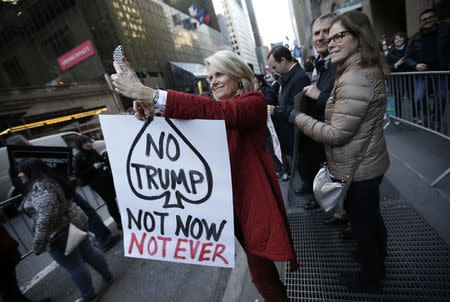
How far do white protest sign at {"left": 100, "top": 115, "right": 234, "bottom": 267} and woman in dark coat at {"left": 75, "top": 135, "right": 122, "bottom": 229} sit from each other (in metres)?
2.75

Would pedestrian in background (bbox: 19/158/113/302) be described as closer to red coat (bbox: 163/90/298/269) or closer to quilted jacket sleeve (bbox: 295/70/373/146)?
red coat (bbox: 163/90/298/269)

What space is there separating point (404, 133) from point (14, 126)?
19.7 meters

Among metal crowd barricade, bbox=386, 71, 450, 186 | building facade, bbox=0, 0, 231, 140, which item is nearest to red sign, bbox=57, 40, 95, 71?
building facade, bbox=0, 0, 231, 140

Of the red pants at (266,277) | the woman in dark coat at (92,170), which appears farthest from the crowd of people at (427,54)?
the woman in dark coat at (92,170)

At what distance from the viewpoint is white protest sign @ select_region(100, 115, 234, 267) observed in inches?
48.1

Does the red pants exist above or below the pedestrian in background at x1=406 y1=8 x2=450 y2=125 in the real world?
below

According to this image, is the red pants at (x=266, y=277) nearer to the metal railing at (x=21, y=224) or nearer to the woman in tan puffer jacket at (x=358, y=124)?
the woman in tan puffer jacket at (x=358, y=124)

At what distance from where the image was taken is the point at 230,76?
1.42 metres

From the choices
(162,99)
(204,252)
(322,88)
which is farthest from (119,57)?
(322,88)

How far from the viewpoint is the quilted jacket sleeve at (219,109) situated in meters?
1.05

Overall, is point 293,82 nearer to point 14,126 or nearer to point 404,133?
point 404,133

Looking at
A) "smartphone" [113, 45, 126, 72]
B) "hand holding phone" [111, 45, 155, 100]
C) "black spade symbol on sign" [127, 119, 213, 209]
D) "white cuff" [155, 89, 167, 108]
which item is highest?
"smartphone" [113, 45, 126, 72]

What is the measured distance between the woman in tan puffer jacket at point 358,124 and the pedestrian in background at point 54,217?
240 centimetres

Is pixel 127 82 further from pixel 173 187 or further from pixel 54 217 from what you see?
pixel 54 217
